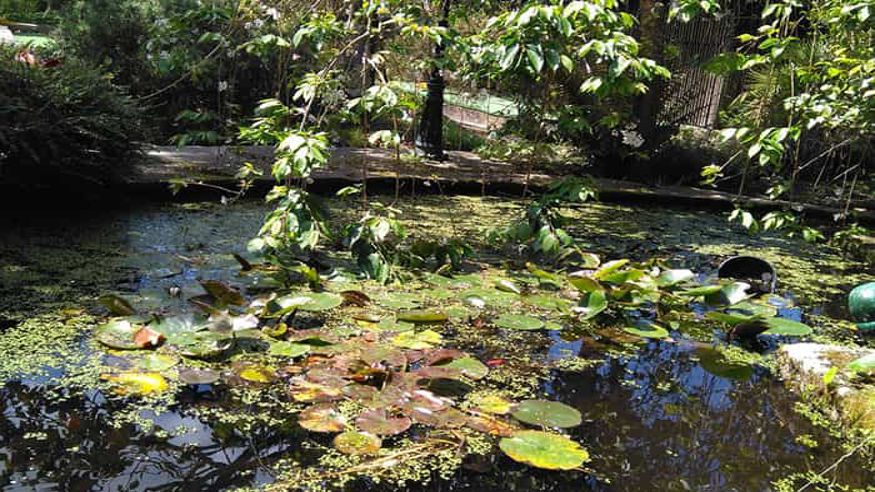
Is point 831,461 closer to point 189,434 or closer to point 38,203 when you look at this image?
point 189,434

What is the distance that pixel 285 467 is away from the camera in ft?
5.99

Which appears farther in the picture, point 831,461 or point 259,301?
point 259,301

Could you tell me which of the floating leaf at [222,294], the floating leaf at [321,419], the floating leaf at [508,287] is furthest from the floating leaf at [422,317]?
the floating leaf at [321,419]

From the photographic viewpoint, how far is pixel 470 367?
2350 millimetres

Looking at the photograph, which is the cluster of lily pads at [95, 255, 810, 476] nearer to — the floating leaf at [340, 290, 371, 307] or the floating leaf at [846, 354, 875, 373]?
the floating leaf at [340, 290, 371, 307]

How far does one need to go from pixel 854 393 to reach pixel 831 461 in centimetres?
32

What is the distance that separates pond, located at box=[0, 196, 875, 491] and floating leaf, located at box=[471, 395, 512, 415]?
0.12 m

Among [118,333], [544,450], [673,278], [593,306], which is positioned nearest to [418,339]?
[593,306]

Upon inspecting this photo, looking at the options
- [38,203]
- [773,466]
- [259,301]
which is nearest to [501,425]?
[773,466]

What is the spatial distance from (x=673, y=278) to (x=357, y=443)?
1.75m

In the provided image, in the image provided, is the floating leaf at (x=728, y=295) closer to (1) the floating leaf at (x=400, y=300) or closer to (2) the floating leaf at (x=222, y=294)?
(1) the floating leaf at (x=400, y=300)

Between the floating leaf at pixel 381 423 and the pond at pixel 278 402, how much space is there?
2.3 inches

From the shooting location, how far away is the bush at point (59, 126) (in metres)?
3.83

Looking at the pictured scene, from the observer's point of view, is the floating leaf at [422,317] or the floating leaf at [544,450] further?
the floating leaf at [422,317]
